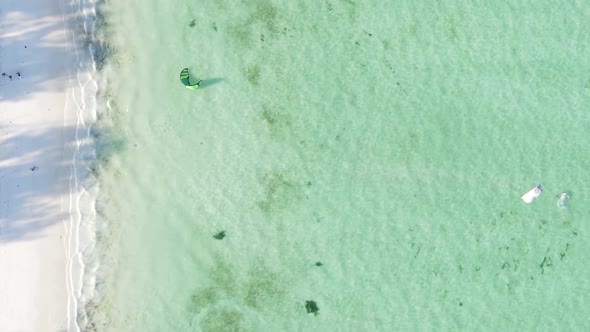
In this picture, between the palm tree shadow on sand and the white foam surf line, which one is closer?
the white foam surf line

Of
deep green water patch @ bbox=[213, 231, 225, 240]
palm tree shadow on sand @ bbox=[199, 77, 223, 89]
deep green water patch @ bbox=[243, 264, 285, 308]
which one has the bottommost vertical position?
deep green water patch @ bbox=[243, 264, 285, 308]

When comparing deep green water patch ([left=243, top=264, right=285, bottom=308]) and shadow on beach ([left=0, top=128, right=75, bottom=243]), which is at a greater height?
shadow on beach ([left=0, top=128, right=75, bottom=243])

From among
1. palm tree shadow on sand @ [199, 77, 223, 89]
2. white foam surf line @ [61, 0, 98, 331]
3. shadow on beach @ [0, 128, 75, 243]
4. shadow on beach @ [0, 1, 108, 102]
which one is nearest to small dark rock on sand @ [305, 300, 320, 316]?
white foam surf line @ [61, 0, 98, 331]

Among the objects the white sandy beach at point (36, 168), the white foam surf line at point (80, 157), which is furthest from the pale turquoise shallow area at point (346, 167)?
the white sandy beach at point (36, 168)

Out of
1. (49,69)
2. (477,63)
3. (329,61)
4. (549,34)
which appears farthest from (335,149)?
(49,69)

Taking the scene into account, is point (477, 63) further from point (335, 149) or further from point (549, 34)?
point (335, 149)

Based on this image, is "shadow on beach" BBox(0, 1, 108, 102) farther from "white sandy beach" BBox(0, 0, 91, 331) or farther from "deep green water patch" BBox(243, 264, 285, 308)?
"deep green water patch" BBox(243, 264, 285, 308)

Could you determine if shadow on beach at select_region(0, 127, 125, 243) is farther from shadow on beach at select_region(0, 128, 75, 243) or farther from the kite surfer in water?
the kite surfer in water

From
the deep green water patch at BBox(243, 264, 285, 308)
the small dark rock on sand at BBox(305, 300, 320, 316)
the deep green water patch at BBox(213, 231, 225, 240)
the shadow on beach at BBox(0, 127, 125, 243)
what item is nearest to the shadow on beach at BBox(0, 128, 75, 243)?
the shadow on beach at BBox(0, 127, 125, 243)
